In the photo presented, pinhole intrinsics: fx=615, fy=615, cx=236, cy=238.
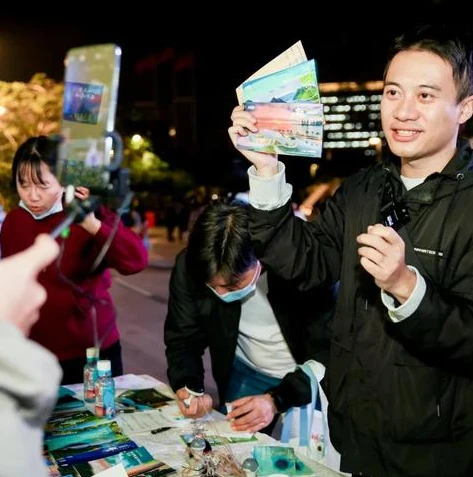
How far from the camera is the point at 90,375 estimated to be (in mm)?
2617

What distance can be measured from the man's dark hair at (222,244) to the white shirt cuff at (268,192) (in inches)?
24.7

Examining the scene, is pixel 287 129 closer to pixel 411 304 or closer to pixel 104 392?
pixel 411 304

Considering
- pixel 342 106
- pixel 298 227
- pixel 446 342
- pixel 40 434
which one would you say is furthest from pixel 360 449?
pixel 342 106

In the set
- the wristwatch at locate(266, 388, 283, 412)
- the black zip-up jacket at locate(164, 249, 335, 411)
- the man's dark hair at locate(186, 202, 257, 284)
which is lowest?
the wristwatch at locate(266, 388, 283, 412)

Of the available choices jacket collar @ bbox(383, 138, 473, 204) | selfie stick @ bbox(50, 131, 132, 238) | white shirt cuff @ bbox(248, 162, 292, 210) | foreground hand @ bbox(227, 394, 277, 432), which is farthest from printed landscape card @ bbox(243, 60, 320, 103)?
foreground hand @ bbox(227, 394, 277, 432)

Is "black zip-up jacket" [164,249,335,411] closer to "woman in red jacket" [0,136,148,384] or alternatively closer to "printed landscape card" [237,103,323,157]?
"woman in red jacket" [0,136,148,384]

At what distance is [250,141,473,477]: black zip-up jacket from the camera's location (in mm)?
1564

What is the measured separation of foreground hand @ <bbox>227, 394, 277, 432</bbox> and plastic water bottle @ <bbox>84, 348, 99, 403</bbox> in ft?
2.02

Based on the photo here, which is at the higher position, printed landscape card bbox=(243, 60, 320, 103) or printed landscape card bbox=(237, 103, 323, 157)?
printed landscape card bbox=(243, 60, 320, 103)

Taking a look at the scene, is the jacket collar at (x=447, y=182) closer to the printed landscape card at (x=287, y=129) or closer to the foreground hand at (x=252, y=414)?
the printed landscape card at (x=287, y=129)

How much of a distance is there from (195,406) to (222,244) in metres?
0.67

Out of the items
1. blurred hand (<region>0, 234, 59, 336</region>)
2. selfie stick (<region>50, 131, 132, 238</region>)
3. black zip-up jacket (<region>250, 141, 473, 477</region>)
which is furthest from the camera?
black zip-up jacket (<region>250, 141, 473, 477</region>)

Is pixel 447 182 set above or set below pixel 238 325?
above

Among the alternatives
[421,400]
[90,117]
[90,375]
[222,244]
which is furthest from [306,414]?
[90,117]
